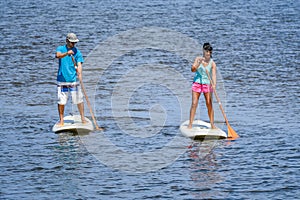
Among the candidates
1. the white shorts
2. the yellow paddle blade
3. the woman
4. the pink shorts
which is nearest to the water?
the yellow paddle blade

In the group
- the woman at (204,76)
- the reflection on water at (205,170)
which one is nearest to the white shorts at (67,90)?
the woman at (204,76)

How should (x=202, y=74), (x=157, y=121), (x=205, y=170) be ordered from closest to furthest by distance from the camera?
(x=205, y=170)
(x=202, y=74)
(x=157, y=121)

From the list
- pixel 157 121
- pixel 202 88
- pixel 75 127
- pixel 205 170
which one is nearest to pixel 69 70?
pixel 75 127

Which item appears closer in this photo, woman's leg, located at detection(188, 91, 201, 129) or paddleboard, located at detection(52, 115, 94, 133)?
woman's leg, located at detection(188, 91, 201, 129)

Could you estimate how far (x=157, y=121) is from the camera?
16.7 meters

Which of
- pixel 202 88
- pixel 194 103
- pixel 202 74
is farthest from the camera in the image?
pixel 194 103

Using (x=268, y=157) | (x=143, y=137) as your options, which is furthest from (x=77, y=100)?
(x=268, y=157)

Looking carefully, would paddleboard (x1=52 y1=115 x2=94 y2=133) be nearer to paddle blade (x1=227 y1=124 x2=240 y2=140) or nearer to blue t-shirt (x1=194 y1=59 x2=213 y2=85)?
blue t-shirt (x1=194 y1=59 x2=213 y2=85)

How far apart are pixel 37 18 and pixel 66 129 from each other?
23.9m

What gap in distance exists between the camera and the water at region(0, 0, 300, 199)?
12.1m

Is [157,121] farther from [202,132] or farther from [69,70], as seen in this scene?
[69,70]

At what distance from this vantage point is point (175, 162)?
44.2ft

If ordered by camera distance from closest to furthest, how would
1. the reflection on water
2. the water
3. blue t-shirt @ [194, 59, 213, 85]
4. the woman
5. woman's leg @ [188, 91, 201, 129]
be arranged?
the reflection on water
the water
the woman
blue t-shirt @ [194, 59, 213, 85]
woman's leg @ [188, 91, 201, 129]

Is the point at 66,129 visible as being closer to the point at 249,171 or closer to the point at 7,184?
the point at 7,184
